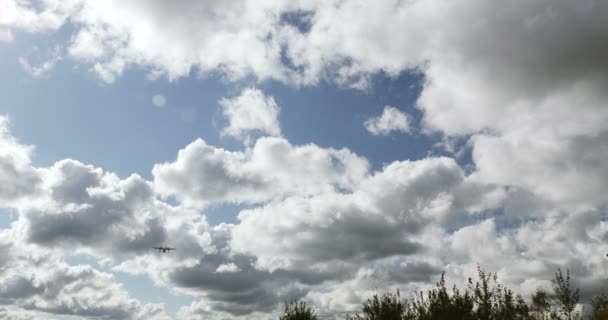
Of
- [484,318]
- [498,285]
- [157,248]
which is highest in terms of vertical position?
[157,248]

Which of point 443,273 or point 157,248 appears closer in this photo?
point 443,273

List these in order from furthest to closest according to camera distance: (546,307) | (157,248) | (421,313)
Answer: (157,248) → (546,307) → (421,313)

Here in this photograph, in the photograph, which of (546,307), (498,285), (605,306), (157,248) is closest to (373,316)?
(498,285)

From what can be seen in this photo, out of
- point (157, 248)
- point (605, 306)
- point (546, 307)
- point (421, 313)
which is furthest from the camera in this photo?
point (157, 248)

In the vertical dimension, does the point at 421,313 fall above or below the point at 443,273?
below

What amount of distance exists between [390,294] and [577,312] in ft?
48.7

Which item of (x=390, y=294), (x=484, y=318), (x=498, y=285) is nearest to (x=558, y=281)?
(x=498, y=285)

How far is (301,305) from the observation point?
41.4 m

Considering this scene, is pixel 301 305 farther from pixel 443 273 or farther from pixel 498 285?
pixel 498 285

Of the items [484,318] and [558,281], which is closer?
[484,318]

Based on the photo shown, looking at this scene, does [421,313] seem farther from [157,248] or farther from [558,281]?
[157,248]

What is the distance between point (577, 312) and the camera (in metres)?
38.5

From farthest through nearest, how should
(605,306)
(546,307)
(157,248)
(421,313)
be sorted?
(157,248) → (546,307) → (605,306) → (421,313)

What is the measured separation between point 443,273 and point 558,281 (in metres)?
11.7
